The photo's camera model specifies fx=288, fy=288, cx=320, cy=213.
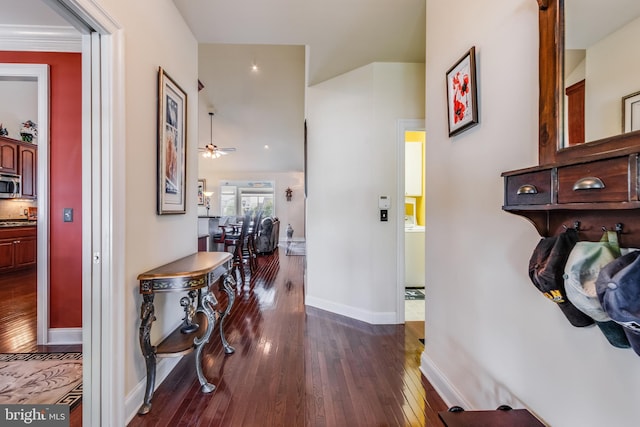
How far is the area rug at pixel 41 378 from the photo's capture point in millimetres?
1746

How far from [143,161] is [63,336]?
1989 millimetres

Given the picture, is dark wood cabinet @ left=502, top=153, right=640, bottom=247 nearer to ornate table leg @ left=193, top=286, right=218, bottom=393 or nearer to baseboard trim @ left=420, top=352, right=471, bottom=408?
baseboard trim @ left=420, top=352, right=471, bottom=408

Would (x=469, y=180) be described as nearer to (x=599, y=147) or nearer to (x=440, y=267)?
(x=440, y=267)

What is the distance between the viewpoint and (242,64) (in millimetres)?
5199

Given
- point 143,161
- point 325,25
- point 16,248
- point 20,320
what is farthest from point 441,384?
point 16,248

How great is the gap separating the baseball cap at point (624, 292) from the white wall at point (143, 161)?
74.8 inches

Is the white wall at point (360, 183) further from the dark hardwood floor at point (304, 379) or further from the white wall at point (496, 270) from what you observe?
the white wall at point (496, 270)

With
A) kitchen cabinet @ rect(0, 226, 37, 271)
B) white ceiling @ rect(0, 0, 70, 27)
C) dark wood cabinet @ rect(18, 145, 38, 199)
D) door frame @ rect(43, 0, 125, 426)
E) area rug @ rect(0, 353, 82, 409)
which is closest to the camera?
door frame @ rect(43, 0, 125, 426)

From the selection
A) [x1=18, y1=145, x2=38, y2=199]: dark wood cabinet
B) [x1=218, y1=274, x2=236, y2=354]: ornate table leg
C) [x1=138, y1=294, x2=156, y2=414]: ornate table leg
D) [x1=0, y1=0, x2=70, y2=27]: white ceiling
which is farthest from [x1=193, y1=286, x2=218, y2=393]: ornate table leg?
[x1=18, y1=145, x2=38, y2=199]: dark wood cabinet

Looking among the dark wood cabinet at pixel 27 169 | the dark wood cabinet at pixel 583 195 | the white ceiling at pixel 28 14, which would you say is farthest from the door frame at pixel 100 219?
the dark wood cabinet at pixel 27 169

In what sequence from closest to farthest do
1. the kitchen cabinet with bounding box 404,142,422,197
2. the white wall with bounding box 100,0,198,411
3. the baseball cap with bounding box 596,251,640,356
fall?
the baseball cap with bounding box 596,251,640,356, the white wall with bounding box 100,0,198,411, the kitchen cabinet with bounding box 404,142,422,197

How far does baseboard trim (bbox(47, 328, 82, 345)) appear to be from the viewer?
2.52 m

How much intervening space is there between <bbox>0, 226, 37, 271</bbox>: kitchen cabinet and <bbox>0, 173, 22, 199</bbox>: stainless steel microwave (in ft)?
1.96

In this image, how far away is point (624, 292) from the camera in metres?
0.62
